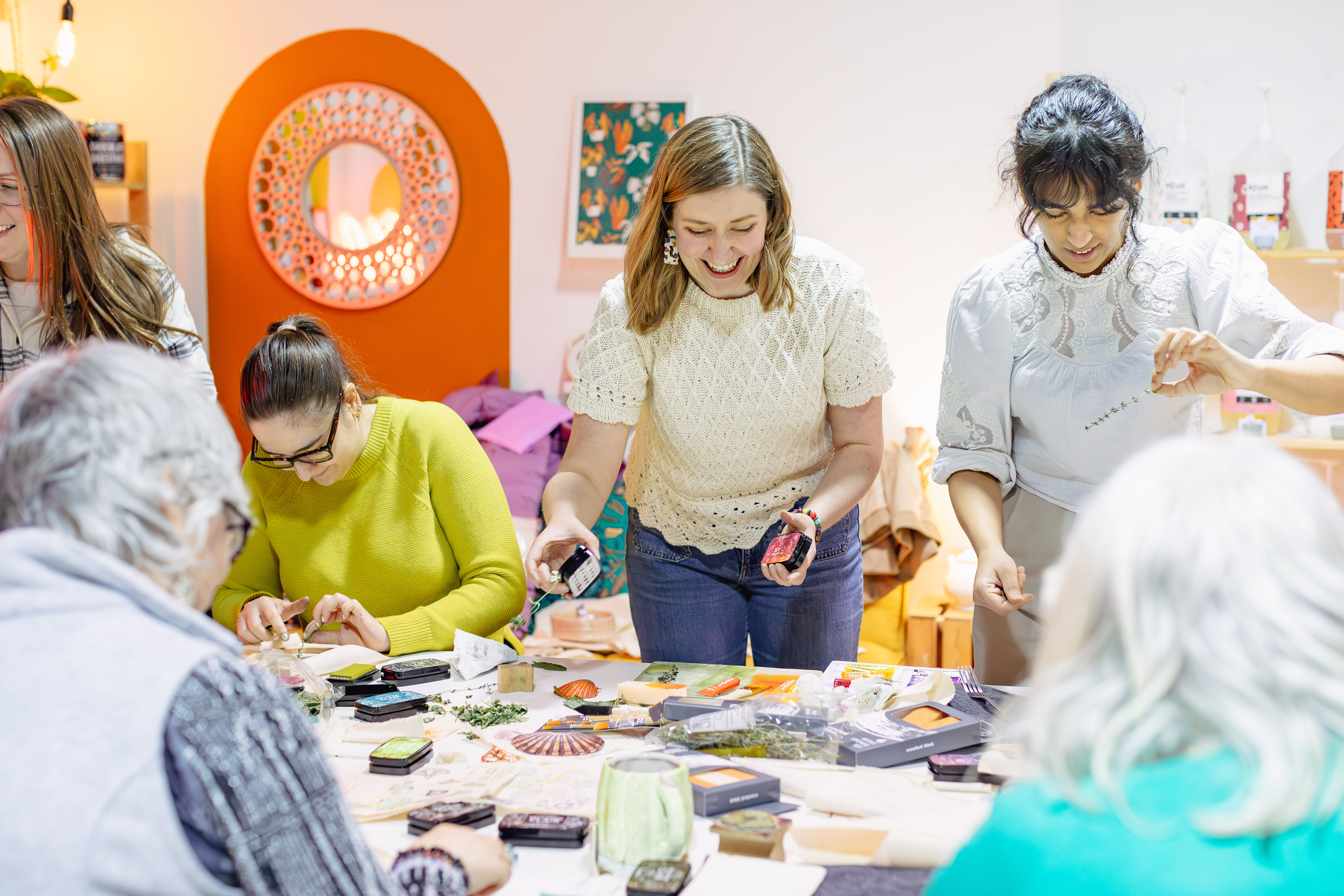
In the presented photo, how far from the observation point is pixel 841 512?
1.96m

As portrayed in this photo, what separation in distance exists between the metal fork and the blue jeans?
29cm

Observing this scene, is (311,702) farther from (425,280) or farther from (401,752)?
(425,280)

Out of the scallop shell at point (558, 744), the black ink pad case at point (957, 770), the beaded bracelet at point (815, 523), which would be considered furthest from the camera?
the beaded bracelet at point (815, 523)

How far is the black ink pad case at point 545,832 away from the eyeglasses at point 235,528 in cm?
44

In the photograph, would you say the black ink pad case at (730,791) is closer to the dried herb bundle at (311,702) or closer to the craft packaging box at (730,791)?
the craft packaging box at (730,791)

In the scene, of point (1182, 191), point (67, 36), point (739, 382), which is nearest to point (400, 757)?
point (739, 382)

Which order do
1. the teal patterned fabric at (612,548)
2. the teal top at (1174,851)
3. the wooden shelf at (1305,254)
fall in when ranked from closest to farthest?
the teal top at (1174,851), the wooden shelf at (1305,254), the teal patterned fabric at (612,548)

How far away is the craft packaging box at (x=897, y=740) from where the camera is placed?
1389 millimetres

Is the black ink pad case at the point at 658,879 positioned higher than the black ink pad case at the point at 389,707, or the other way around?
the black ink pad case at the point at 658,879

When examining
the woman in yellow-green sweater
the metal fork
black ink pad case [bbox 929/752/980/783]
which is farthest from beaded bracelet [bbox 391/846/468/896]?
the woman in yellow-green sweater

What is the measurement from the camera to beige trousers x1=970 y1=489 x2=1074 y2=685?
1.92 meters

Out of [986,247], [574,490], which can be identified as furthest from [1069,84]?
[986,247]

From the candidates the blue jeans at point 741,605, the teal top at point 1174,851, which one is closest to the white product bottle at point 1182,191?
the blue jeans at point 741,605

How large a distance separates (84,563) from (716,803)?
74cm
